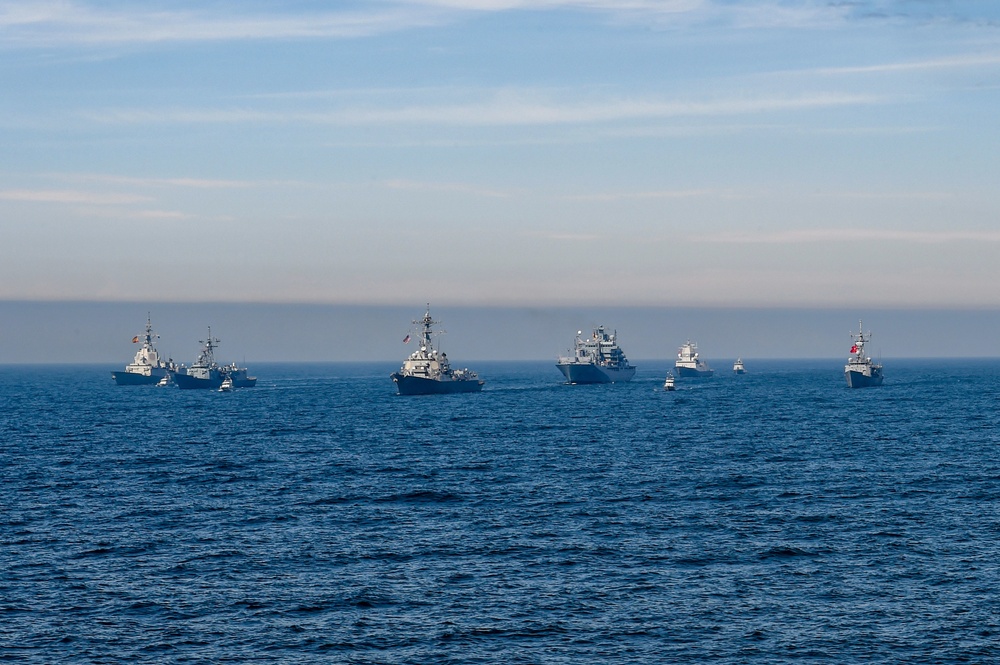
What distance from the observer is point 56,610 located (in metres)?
41.7

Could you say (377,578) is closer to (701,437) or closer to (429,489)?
(429,489)

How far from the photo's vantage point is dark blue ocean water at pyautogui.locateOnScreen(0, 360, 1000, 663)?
37.9 m

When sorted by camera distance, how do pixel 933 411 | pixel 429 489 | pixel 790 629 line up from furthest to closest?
pixel 933 411 → pixel 429 489 → pixel 790 629

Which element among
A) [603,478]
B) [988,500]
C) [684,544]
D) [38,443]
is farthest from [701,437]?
[38,443]

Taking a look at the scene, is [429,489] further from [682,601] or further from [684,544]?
[682,601]

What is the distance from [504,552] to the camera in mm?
51875

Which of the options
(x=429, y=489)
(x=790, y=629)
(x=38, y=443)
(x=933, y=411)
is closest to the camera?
(x=790, y=629)

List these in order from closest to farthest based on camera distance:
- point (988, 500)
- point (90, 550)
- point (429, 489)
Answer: point (90, 550) < point (988, 500) < point (429, 489)

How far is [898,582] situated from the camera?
4534cm

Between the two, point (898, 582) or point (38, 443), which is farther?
point (38, 443)

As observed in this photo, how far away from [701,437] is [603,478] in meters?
37.1

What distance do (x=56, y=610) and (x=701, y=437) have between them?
81.5 m

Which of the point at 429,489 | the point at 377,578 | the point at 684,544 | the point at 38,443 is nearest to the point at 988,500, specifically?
the point at 684,544

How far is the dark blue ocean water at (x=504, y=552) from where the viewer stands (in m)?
37.9
